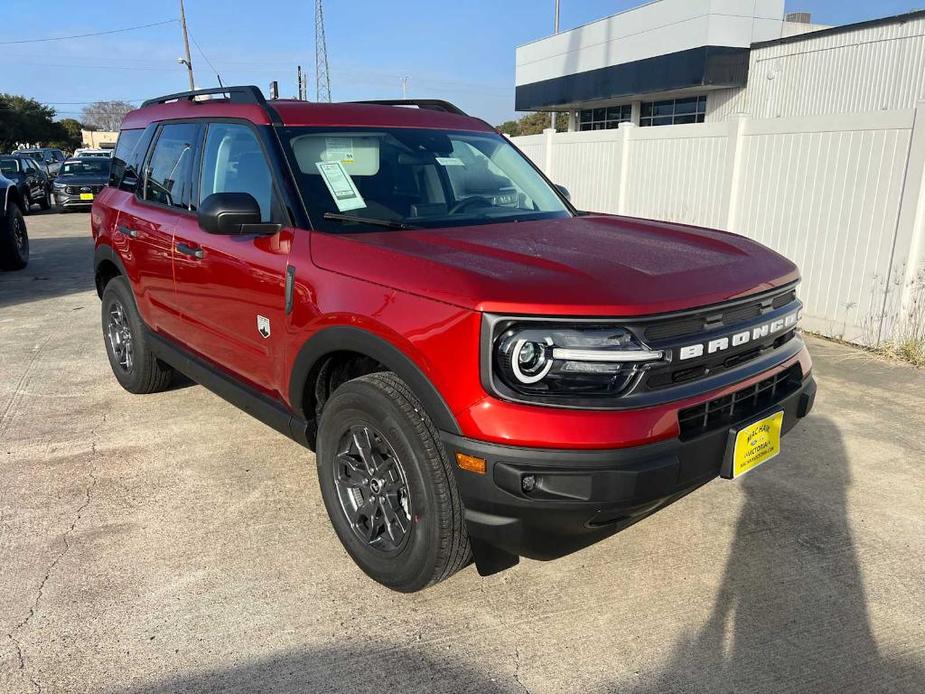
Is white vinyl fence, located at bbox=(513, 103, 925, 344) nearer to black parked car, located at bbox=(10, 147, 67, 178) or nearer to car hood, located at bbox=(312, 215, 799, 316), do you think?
car hood, located at bbox=(312, 215, 799, 316)

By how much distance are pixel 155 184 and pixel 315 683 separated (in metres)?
3.27

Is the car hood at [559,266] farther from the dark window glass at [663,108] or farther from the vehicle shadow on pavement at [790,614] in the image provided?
the dark window glass at [663,108]

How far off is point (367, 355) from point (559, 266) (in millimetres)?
772

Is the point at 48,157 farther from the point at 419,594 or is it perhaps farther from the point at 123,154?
the point at 419,594

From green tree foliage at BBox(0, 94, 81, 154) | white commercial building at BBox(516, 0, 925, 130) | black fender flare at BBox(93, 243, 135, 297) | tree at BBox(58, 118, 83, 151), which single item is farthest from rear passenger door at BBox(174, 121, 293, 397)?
tree at BBox(58, 118, 83, 151)

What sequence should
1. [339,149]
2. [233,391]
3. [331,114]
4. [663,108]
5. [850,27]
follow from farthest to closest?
[663,108]
[850,27]
[233,391]
[331,114]
[339,149]

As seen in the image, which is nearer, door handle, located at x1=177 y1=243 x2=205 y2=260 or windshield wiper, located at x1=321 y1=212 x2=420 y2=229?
windshield wiper, located at x1=321 y1=212 x2=420 y2=229

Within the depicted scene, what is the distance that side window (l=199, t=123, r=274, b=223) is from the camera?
10.6ft

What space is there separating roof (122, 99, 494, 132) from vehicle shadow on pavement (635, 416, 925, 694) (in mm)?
2535

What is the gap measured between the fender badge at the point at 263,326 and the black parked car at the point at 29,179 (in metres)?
17.5

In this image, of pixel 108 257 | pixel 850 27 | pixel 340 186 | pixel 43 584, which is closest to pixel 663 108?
pixel 850 27

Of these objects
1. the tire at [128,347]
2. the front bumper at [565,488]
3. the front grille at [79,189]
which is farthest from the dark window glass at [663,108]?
the front bumper at [565,488]

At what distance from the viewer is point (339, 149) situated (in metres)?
3.29

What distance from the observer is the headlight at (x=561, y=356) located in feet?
7.13
